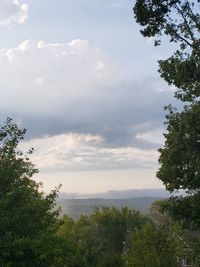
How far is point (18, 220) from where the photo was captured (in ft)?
65.3

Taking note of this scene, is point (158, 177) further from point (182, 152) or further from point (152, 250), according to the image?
point (152, 250)

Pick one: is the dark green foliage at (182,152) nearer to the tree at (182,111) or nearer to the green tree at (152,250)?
the tree at (182,111)

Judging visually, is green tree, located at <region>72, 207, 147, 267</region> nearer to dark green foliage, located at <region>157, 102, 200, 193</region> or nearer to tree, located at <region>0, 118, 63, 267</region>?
dark green foliage, located at <region>157, 102, 200, 193</region>

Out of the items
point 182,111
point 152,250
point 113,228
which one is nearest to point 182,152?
point 182,111

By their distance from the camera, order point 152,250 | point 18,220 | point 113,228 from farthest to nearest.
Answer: point 113,228
point 152,250
point 18,220

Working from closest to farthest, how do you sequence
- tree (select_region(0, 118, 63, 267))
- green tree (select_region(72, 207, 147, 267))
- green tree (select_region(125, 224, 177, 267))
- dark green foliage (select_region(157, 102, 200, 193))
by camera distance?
tree (select_region(0, 118, 63, 267))
dark green foliage (select_region(157, 102, 200, 193))
green tree (select_region(125, 224, 177, 267))
green tree (select_region(72, 207, 147, 267))

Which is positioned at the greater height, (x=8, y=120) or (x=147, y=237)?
(x=8, y=120)

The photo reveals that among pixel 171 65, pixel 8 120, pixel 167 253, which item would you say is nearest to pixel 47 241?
pixel 8 120

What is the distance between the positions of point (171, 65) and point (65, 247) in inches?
412

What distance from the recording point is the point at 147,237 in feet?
164

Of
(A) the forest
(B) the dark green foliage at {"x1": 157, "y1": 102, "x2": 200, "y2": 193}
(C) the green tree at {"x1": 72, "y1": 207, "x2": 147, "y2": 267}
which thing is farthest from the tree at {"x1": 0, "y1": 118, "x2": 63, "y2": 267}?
(C) the green tree at {"x1": 72, "y1": 207, "x2": 147, "y2": 267}

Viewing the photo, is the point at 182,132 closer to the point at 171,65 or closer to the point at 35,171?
the point at 171,65

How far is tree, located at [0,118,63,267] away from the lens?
19.1m

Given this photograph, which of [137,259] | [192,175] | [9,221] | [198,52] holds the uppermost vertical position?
[198,52]
